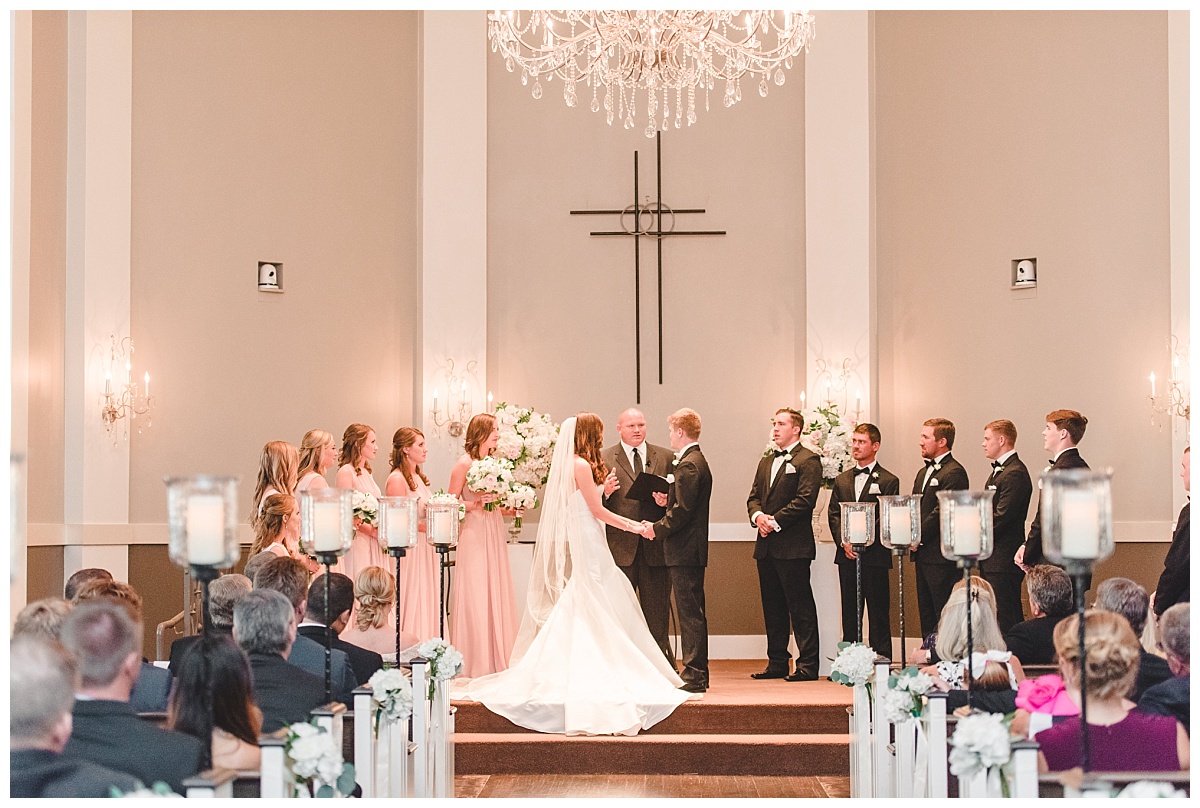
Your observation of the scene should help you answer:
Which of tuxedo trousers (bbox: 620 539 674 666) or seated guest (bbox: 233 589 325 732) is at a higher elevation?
seated guest (bbox: 233 589 325 732)

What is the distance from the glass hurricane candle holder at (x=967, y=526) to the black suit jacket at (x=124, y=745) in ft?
7.28

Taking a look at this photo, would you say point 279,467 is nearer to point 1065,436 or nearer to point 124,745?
point 124,745

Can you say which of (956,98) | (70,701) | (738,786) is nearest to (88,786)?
(70,701)

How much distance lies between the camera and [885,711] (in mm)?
4840

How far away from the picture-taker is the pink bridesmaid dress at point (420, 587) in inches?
311

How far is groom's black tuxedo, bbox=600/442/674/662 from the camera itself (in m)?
7.86

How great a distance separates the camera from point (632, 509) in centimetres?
795

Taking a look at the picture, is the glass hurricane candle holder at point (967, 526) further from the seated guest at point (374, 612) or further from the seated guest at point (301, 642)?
the seated guest at point (374, 612)

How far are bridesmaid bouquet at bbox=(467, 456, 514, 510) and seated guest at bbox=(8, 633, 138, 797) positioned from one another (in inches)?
196

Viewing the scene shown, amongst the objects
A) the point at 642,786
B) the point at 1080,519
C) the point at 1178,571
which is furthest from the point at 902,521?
the point at 642,786

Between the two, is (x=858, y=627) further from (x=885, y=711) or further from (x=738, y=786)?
(x=885, y=711)

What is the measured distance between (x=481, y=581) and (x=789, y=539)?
2.01 metres

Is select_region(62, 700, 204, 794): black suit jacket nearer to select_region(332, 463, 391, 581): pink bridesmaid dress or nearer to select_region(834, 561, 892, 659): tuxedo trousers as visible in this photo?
select_region(332, 463, 391, 581): pink bridesmaid dress

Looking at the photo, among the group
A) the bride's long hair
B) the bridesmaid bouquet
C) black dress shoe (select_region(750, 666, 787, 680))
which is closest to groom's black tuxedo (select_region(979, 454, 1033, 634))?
black dress shoe (select_region(750, 666, 787, 680))
